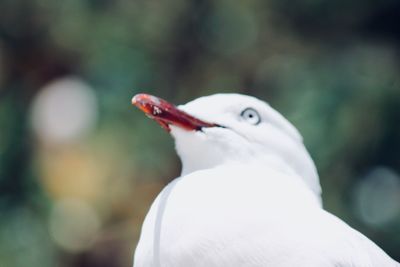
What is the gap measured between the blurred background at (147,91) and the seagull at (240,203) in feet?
8.67

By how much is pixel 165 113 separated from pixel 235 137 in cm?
22

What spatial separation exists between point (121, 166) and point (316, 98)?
998mm

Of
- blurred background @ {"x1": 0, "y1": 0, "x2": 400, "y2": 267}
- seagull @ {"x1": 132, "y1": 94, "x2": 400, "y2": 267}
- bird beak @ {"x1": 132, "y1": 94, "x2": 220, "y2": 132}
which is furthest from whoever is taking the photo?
blurred background @ {"x1": 0, "y1": 0, "x2": 400, "y2": 267}

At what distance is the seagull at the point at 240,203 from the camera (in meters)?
3.21

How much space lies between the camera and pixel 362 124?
6703 mm

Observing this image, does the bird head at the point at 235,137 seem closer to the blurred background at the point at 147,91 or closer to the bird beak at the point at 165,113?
the bird beak at the point at 165,113

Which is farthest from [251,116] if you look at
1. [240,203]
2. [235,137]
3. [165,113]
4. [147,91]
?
[147,91]

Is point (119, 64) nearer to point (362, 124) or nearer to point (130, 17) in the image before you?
point (130, 17)

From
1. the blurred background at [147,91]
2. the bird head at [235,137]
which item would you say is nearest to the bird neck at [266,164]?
the bird head at [235,137]

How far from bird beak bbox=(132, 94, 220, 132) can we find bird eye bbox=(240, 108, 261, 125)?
103 millimetres

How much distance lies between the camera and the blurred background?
21.3 feet

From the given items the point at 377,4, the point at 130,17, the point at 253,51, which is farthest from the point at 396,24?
the point at 130,17

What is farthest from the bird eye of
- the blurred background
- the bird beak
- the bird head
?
the blurred background

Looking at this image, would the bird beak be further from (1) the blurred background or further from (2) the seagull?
(1) the blurred background
